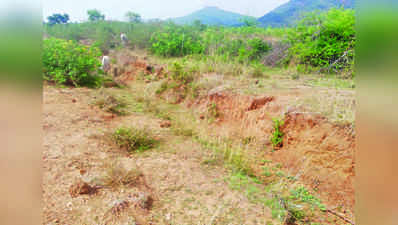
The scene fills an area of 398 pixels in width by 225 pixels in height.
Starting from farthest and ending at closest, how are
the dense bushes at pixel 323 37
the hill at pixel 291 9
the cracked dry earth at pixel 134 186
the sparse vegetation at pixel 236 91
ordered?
the hill at pixel 291 9
the dense bushes at pixel 323 37
the sparse vegetation at pixel 236 91
the cracked dry earth at pixel 134 186

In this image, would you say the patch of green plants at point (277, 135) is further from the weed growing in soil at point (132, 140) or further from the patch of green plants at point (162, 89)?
the patch of green plants at point (162, 89)

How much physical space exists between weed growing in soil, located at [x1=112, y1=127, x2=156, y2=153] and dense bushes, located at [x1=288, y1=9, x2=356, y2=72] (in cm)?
412

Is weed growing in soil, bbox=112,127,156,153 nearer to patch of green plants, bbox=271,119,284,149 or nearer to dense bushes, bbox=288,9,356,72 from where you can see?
patch of green plants, bbox=271,119,284,149

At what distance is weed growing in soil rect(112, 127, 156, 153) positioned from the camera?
332cm

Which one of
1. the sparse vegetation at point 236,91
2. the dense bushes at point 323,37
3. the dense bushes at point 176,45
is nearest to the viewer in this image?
the sparse vegetation at point 236,91

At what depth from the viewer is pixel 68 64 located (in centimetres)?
623

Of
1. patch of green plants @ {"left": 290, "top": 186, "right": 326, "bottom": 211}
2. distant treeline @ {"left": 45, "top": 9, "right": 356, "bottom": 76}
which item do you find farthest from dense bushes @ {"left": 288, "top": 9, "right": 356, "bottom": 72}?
patch of green plants @ {"left": 290, "top": 186, "right": 326, "bottom": 211}

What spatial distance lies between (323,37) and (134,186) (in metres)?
5.58

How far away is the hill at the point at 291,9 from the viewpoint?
6951 mm

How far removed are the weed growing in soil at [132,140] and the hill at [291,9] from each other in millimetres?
5583

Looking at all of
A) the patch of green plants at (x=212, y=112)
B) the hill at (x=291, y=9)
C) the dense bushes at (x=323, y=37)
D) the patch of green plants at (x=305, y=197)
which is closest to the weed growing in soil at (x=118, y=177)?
the patch of green plants at (x=305, y=197)

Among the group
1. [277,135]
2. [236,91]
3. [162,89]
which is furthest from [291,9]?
[277,135]

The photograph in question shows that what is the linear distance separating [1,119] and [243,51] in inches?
291

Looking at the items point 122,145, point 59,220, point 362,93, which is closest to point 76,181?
point 59,220
